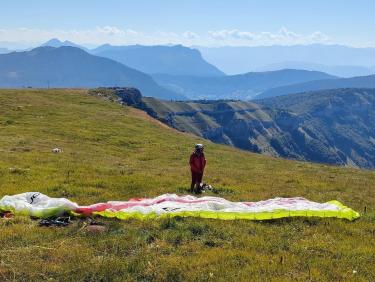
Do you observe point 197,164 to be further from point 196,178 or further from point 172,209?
point 172,209

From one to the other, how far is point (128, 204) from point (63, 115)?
52.7 meters

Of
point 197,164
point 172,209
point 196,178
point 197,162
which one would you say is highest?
point 197,162

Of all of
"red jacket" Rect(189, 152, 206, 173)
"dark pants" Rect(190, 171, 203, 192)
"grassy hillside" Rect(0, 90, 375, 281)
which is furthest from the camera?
"dark pants" Rect(190, 171, 203, 192)

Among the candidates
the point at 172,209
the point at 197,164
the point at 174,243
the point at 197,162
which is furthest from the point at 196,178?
the point at 174,243

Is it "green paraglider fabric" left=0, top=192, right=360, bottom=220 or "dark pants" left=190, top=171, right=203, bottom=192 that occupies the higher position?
"green paraglider fabric" left=0, top=192, right=360, bottom=220

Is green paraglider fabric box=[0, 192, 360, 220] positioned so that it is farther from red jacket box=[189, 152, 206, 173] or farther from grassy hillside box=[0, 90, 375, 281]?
red jacket box=[189, 152, 206, 173]

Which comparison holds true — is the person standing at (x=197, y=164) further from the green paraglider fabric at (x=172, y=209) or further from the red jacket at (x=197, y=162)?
the green paraglider fabric at (x=172, y=209)

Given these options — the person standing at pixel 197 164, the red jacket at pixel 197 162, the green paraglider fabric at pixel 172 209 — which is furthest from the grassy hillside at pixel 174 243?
the red jacket at pixel 197 162

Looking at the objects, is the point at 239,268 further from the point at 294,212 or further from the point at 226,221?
the point at 294,212

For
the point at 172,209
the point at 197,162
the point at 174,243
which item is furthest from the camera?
the point at 197,162

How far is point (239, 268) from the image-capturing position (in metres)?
11.2

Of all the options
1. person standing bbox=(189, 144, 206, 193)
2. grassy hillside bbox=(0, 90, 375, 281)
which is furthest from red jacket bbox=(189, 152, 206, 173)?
grassy hillside bbox=(0, 90, 375, 281)

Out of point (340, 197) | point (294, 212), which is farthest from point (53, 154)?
point (294, 212)

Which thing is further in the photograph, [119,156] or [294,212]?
[119,156]
